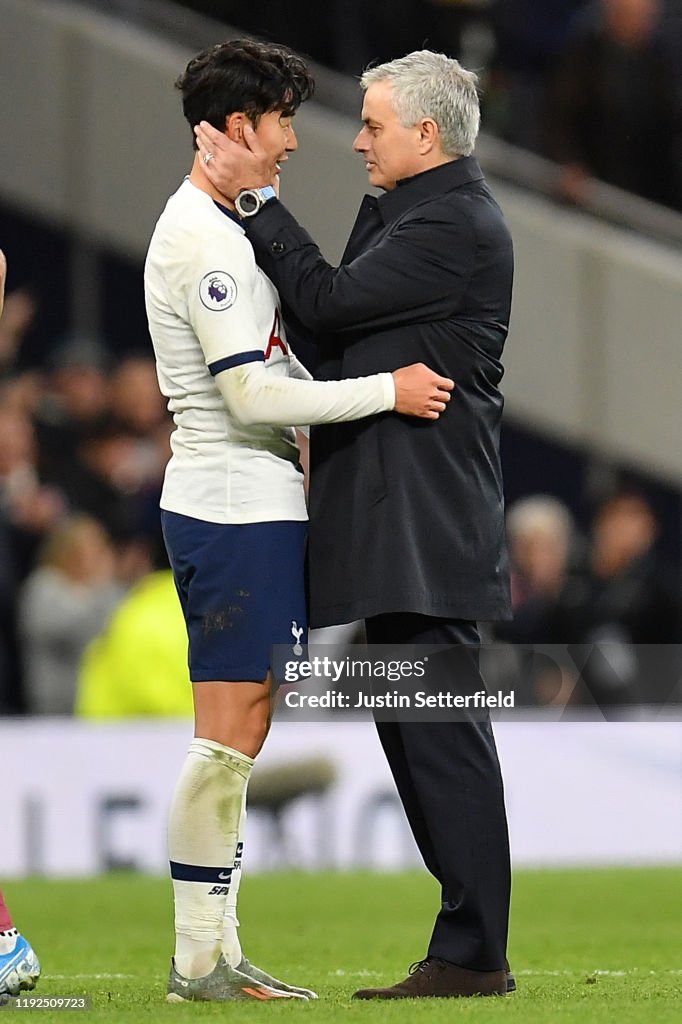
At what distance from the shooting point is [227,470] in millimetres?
4152

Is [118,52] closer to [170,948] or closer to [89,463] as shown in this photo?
[89,463]

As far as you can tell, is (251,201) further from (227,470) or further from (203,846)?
(203,846)

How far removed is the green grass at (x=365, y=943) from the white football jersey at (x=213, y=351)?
1.08 m

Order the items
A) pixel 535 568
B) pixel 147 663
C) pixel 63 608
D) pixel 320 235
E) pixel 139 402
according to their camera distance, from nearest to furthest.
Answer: pixel 147 663 < pixel 63 608 < pixel 535 568 < pixel 139 402 < pixel 320 235

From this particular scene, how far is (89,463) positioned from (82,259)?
1.81 meters

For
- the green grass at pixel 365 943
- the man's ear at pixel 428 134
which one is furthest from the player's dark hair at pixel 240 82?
the green grass at pixel 365 943

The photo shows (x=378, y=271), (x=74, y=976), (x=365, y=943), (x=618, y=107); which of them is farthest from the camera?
(x=618, y=107)

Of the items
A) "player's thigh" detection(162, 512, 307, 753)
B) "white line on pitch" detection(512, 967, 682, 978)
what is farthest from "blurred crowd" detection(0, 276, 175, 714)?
"player's thigh" detection(162, 512, 307, 753)

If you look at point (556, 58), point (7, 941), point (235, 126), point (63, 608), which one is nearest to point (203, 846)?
point (7, 941)

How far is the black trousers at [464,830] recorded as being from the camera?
401 cm

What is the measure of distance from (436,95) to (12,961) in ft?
6.80

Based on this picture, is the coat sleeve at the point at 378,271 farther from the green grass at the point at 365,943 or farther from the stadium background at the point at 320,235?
the stadium background at the point at 320,235

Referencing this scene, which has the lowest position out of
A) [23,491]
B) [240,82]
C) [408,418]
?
[23,491]

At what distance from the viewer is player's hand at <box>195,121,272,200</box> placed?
13.6 ft
